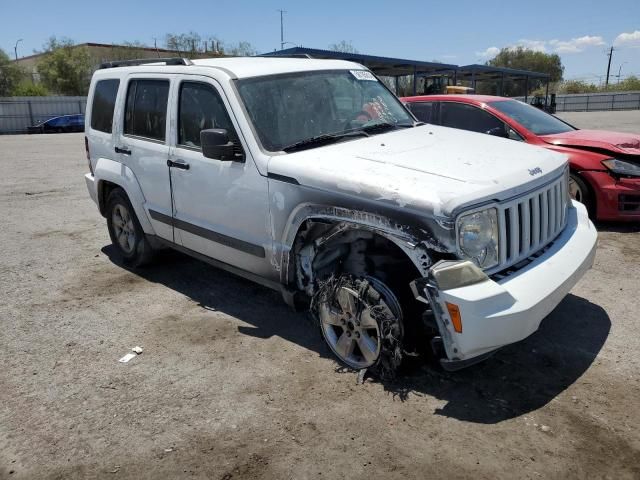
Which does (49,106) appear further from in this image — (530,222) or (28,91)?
(530,222)

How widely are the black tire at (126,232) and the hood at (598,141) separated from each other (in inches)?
190

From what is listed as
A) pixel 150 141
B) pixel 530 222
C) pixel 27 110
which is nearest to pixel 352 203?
pixel 530 222

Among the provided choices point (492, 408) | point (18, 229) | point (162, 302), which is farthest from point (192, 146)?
point (18, 229)

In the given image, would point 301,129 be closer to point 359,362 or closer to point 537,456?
point 359,362

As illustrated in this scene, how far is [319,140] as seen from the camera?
4043 mm

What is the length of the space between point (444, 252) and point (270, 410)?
1377 millimetres

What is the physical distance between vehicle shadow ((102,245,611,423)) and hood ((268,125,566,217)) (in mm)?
1161

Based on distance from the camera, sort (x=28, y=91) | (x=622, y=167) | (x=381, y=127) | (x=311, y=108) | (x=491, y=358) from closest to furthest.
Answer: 1. (x=491, y=358)
2. (x=311, y=108)
3. (x=381, y=127)
4. (x=622, y=167)
5. (x=28, y=91)

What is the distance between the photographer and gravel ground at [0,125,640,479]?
9.45 ft

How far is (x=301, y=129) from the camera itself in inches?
163

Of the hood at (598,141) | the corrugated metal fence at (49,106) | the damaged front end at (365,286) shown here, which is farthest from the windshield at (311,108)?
the corrugated metal fence at (49,106)

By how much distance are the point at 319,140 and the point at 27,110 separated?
4378cm

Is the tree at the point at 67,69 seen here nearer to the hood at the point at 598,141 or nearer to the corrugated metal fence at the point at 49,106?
the corrugated metal fence at the point at 49,106

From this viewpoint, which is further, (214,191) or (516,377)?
(214,191)
